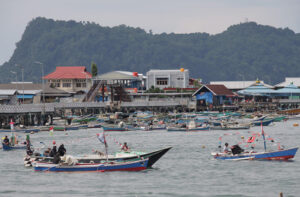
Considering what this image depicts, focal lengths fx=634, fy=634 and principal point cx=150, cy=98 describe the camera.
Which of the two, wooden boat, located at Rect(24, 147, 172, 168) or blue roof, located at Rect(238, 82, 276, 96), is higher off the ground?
blue roof, located at Rect(238, 82, 276, 96)

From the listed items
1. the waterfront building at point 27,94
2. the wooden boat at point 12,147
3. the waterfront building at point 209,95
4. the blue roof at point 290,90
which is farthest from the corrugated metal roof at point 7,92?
the blue roof at point 290,90

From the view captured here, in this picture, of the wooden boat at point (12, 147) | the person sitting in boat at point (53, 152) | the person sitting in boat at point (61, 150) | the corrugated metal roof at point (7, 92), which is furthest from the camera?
the corrugated metal roof at point (7, 92)

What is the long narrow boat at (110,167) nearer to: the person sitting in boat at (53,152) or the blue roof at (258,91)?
the person sitting in boat at (53,152)

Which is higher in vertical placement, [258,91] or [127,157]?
[258,91]

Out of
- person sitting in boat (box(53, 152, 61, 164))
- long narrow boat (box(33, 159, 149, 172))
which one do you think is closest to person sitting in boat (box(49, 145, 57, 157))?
person sitting in boat (box(53, 152, 61, 164))

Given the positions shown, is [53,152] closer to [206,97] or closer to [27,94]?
[27,94]

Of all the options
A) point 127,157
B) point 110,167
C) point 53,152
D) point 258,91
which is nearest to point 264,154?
point 127,157

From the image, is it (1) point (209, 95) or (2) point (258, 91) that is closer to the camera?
(1) point (209, 95)

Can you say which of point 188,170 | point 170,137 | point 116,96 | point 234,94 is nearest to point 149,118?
point 116,96

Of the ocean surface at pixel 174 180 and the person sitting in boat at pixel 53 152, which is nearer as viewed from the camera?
the ocean surface at pixel 174 180

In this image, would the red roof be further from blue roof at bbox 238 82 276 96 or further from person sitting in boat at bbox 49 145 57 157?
person sitting in boat at bbox 49 145 57 157

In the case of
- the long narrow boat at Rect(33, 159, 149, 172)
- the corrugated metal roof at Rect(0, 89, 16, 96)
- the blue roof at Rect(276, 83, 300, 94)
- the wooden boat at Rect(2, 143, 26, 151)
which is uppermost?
the blue roof at Rect(276, 83, 300, 94)

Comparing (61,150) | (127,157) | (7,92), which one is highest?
(7,92)

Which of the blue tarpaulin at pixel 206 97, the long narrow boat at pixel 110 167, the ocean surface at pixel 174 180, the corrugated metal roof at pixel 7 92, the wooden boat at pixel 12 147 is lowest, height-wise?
the ocean surface at pixel 174 180
